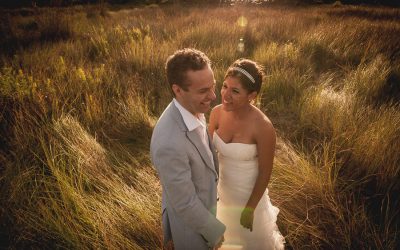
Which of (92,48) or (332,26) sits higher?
(332,26)

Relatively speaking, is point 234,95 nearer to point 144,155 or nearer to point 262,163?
point 262,163

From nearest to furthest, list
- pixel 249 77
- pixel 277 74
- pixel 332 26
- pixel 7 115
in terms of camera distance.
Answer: pixel 249 77 → pixel 7 115 → pixel 277 74 → pixel 332 26

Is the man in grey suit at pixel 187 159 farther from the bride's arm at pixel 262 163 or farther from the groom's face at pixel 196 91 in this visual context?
the bride's arm at pixel 262 163

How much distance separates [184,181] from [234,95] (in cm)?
91

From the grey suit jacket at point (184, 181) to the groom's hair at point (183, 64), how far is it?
0.18m

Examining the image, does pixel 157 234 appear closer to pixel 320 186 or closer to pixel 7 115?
pixel 320 186

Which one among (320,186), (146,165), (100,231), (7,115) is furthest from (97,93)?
(320,186)

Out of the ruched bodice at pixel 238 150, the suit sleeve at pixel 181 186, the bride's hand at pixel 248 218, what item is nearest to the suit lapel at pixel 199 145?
the suit sleeve at pixel 181 186

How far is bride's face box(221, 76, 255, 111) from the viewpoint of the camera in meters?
2.12

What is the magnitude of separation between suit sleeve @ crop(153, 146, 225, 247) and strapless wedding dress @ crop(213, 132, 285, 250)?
69cm

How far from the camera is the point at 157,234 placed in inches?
89.0

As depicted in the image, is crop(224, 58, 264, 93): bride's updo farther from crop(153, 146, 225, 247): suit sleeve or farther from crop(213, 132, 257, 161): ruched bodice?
crop(153, 146, 225, 247): suit sleeve

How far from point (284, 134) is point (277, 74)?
166cm

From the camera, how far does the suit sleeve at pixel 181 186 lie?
61.1 inches
